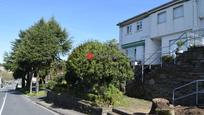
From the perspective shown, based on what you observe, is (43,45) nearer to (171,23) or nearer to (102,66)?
(171,23)

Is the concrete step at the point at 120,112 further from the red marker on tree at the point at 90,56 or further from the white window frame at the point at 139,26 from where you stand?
the white window frame at the point at 139,26

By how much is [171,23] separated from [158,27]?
2.56 meters

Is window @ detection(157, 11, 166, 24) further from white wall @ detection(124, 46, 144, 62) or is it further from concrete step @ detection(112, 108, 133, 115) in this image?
concrete step @ detection(112, 108, 133, 115)

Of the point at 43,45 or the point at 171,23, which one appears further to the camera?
the point at 43,45

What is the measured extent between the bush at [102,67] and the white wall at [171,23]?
12.4m

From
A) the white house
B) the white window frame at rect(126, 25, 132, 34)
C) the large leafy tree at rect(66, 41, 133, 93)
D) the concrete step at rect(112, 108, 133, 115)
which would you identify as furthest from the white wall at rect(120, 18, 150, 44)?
the concrete step at rect(112, 108, 133, 115)

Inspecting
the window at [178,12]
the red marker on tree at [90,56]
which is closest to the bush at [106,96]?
the red marker on tree at [90,56]

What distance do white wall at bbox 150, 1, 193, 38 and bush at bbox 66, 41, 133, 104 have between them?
40.8 feet

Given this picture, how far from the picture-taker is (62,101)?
30188 millimetres

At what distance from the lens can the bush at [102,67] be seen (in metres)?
23.6

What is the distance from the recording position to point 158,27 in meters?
40.5

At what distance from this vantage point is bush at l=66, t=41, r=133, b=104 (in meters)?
23.6

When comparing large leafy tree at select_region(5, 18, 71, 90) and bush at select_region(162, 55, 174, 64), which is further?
large leafy tree at select_region(5, 18, 71, 90)

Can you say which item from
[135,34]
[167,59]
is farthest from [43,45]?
[167,59]
